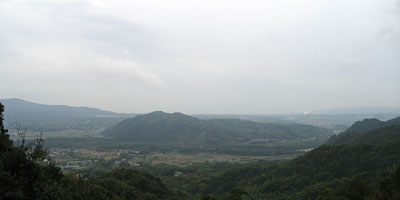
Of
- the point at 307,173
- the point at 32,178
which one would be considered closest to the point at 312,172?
the point at 307,173

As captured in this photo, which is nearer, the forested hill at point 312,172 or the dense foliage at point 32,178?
the dense foliage at point 32,178

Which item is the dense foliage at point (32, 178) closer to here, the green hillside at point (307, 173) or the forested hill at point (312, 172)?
the forested hill at point (312, 172)

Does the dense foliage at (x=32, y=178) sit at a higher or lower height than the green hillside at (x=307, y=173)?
higher

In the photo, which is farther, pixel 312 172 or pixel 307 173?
pixel 307 173

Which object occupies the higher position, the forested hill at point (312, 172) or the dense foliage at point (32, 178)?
the dense foliage at point (32, 178)

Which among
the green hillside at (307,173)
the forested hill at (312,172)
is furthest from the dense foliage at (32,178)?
the green hillside at (307,173)

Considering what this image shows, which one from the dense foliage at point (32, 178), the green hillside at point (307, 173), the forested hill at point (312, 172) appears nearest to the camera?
the dense foliage at point (32, 178)

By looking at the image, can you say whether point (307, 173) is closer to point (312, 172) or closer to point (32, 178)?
point (312, 172)

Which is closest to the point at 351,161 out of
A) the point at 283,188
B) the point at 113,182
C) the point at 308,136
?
the point at 283,188

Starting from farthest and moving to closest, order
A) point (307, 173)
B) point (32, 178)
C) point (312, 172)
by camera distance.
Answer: point (307, 173) < point (312, 172) < point (32, 178)

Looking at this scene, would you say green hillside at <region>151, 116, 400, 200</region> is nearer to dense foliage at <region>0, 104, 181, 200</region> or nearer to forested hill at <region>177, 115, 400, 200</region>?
forested hill at <region>177, 115, 400, 200</region>

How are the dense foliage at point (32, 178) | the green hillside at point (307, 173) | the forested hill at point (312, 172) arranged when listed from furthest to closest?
A: the green hillside at point (307, 173) < the forested hill at point (312, 172) < the dense foliage at point (32, 178)
